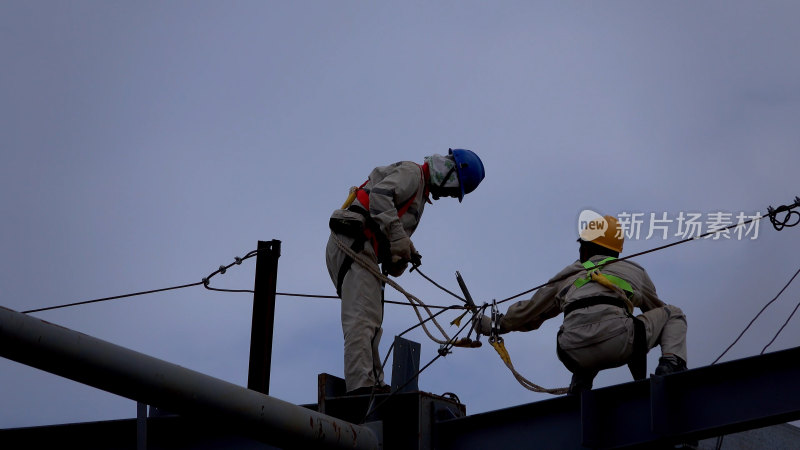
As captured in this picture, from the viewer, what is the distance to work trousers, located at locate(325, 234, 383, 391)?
31.1 feet

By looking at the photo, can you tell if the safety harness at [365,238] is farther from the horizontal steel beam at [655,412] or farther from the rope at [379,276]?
the horizontal steel beam at [655,412]

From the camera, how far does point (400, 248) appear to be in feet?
33.0

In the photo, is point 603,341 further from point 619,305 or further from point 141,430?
point 141,430

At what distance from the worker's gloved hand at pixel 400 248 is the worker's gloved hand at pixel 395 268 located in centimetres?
14

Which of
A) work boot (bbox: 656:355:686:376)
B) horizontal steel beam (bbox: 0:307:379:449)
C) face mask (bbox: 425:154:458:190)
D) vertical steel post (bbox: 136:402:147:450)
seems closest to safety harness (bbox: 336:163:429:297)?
face mask (bbox: 425:154:458:190)

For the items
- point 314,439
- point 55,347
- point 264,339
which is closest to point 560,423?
point 314,439

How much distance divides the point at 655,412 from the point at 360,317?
2701 millimetres

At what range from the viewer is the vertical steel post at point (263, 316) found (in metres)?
10.5

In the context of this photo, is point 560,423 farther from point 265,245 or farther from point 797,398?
point 265,245

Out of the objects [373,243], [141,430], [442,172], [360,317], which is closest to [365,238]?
[373,243]

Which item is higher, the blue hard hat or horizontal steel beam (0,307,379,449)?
the blue hard hat

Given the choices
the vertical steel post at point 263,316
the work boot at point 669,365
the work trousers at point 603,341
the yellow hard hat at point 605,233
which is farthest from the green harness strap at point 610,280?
the vertical steel post at point 263,316

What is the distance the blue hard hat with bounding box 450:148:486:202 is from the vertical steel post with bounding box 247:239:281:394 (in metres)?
1.88

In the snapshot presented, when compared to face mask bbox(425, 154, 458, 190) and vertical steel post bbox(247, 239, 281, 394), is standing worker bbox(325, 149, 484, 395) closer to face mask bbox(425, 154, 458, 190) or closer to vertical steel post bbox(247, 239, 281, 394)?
face mask bbox(425, 154, 458, 190)
